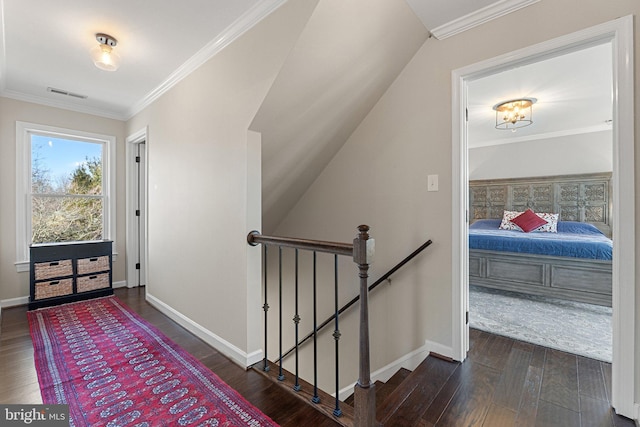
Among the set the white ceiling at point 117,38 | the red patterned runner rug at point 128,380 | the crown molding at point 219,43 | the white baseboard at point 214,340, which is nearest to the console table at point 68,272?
the red patterned runner rug at point 128,380

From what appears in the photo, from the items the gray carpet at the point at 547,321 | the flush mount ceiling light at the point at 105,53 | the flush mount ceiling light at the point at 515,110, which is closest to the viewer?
the flush mount ceiling light at the point at 105,53

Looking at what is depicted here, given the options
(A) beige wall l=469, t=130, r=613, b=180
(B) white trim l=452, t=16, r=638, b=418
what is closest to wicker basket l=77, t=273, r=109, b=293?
(B) white trim l=452, t=16, r=638, b=418

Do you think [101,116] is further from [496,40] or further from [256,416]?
[496,40]

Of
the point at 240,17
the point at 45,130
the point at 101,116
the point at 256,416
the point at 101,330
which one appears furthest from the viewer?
the point at 101,116

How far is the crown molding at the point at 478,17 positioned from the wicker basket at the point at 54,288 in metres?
4.44

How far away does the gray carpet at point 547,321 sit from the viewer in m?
2.29

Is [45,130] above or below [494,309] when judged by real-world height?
above

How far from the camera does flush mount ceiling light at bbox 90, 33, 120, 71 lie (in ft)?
7.14

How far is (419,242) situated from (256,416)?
5.08 feet

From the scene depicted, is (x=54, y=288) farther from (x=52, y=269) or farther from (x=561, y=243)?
(x=561, y=243)

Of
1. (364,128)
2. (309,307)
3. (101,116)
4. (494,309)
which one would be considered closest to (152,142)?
(101,116)

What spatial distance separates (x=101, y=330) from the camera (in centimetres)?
258

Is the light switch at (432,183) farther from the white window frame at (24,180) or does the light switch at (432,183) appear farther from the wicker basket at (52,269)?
the white window frame at (24,180)

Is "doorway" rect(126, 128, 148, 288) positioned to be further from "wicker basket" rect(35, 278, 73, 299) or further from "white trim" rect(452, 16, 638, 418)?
"white trim" rect(452, 16, 638, 418)
